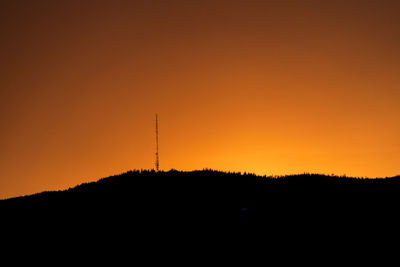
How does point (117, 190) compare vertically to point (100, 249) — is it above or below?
above

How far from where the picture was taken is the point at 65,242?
24938 mm

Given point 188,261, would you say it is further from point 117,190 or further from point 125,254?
point 117,190

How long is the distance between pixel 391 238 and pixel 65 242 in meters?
15.2

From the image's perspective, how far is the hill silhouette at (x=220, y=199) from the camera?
83.1 ft

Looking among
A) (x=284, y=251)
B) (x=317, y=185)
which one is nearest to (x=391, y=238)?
(x=284, y=251)

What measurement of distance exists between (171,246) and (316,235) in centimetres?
656

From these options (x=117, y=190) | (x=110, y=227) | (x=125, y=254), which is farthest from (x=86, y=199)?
(x=125, y=254)

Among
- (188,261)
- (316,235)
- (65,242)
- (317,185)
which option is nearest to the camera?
(188,261)

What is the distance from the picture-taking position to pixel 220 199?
2733 centimetres

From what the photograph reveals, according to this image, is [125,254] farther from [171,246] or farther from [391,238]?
[391,238]

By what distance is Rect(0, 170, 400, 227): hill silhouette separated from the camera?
25328 mm

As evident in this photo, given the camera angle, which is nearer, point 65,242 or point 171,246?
point 171,246

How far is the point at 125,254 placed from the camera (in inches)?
895

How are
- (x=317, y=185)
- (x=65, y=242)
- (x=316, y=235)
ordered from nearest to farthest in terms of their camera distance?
(x=316, y=235) → (x=65, y=242) → (x=317, y=185)
